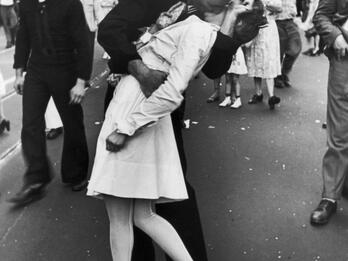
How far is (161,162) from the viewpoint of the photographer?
2809 millimetres

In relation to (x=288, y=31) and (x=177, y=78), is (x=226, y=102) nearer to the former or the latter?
(x=288, y=31)

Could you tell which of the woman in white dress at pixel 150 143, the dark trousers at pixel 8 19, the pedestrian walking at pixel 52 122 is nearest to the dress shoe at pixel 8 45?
the dark trousers at pixel 8 19

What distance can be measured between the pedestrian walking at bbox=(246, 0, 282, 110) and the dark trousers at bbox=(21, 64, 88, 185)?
3639mm

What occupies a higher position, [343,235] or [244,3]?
[244,3]

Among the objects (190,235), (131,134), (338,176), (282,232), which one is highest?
(131,134)

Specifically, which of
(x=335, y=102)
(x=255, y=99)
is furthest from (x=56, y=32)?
(x=255, y=99)

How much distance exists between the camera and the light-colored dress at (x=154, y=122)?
8.57 feet

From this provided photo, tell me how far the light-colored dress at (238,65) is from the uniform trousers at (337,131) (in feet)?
11.7

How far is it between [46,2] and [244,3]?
2.07m

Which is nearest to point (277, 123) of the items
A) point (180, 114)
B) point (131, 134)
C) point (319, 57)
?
point (180, 114)

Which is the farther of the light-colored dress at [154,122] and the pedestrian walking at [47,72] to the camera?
the pedestrian walking at [47,72]

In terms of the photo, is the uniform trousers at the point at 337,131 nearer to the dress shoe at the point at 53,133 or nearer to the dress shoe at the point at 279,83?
the dress shoe at the point at 53,133

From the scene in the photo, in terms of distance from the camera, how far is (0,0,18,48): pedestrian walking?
13.4 metres

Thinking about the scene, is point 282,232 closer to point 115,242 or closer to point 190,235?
point 190,235
